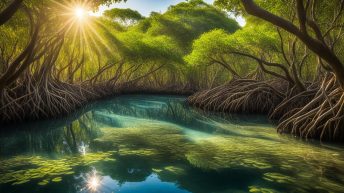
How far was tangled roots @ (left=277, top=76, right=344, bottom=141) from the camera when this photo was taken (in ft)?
28.8

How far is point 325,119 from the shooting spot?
30.3ft

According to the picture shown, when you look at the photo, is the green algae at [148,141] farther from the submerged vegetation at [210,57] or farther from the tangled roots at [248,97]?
the tangled roots at [248,97]

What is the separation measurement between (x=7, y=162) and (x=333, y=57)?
6.52 m

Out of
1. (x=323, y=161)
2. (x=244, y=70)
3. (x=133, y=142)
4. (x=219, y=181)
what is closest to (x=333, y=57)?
(x=323, y=161)

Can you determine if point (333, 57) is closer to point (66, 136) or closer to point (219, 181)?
point (219, 181)

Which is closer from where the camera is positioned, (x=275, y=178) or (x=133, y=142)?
(x=275, y=178)

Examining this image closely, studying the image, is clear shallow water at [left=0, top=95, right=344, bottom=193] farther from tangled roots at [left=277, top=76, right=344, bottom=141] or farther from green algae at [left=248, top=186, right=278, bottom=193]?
tangled roots at [left=277, top=76, right=344, bottom=141]

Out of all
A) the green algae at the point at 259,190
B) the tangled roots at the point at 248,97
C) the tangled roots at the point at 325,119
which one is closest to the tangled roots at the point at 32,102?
the tangled roots at the point at 248,97

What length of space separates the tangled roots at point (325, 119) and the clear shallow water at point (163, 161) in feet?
1.75

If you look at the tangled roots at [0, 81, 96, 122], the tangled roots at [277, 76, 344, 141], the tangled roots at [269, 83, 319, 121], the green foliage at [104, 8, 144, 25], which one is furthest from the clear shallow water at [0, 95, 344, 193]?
the green foliage at [104, 8, 144, 25]

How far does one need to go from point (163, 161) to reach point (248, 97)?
9343 millimetres

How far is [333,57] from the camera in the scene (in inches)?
241

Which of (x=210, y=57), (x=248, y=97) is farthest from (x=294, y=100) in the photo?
(x=210, y=57)

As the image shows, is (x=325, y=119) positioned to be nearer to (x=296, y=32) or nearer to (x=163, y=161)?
(x=296, y=32)
